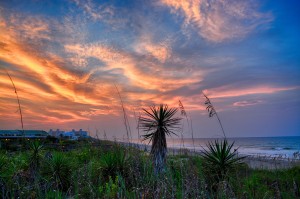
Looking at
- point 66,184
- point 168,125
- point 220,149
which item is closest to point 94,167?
point 66,184

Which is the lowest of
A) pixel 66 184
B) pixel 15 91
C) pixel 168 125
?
pixel 66 184

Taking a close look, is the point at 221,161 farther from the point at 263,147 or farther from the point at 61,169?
the point at 263,147

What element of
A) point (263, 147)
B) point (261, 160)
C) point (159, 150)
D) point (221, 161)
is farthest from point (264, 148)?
point (221, 161)

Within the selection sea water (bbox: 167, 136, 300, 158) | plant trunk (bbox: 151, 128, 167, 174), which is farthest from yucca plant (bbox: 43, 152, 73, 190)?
sea water (bbox: 167, 136, 300, 158)

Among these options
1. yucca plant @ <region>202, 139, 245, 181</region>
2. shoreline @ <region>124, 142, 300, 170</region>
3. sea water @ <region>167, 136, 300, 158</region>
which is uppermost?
yucca plant @ <region>202, 139, 245, 181</region>

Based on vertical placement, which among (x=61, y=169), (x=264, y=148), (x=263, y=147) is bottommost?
(x=263, y=147)

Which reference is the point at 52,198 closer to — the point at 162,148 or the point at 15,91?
the point at 15,91

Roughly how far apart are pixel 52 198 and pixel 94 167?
318cm

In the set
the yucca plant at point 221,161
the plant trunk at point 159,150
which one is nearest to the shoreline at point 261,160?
the plant trunk at point 159,150

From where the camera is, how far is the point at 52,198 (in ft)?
17.5

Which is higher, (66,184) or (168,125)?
(168,125)

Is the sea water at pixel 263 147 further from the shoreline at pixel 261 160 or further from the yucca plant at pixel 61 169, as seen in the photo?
the yucca plant at pixel 61 169

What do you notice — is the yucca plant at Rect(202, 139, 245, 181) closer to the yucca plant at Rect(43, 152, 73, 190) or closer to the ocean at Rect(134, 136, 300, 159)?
the ocean at Rect(134, 136, 300, 159)

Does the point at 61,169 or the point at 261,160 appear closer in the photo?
the point at 61,169
